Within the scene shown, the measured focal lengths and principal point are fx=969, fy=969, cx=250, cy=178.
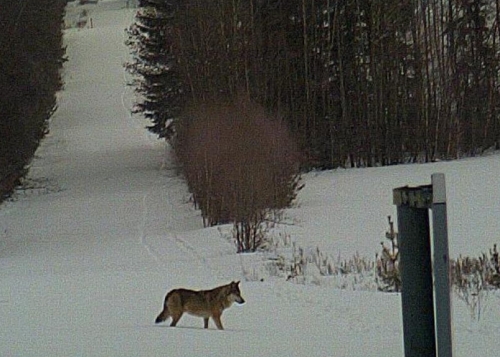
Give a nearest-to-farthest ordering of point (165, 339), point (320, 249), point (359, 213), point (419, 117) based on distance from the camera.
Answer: point (165, 339) → point (320, 249) → point (359, 213) → point (419, 117)

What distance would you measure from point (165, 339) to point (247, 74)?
22.1 m

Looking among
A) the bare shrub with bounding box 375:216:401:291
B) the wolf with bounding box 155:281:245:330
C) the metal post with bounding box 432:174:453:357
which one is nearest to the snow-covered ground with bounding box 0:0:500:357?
the wolf with bounding box 155:281:245:330

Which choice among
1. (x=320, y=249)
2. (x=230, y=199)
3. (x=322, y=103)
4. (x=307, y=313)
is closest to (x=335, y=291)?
(x=307, y=313)

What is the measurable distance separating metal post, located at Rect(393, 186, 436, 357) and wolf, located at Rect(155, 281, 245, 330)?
4.63m

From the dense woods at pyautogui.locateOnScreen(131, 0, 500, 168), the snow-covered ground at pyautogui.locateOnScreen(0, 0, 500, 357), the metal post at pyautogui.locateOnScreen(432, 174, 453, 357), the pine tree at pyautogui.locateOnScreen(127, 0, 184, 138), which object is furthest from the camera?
the pine tree at pyautogui.locateOnScreen(127, 0, 184, 138)

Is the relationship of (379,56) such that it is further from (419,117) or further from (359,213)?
(359,213)

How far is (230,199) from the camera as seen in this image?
19.1m

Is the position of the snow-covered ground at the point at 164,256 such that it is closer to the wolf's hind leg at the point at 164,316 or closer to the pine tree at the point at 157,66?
the wolf's hind leg at the point at 164,316

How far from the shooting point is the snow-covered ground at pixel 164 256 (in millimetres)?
6637

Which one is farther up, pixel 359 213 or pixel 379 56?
pixel 379 56

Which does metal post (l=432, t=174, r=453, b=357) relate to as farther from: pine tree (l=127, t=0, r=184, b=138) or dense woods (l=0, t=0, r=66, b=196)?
pine tree (l=127, t=0, r=184, b=138)

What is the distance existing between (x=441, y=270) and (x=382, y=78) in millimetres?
32036

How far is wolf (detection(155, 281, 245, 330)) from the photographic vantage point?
770cm

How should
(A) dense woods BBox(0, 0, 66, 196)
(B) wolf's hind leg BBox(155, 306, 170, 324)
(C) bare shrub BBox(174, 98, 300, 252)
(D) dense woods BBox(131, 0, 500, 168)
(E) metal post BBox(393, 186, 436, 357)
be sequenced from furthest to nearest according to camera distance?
(D) dense woods BBox(131, 0, 500, 168) → (A) dense woods BBox(0, 0, 66, 196) → (C) bare shrub BBox(174, 98, 300, 252) → (B) wolf's hind leg BBox(155, 306, 170, 324) → (E) metal post BBox(393, 186, 436, 357)
